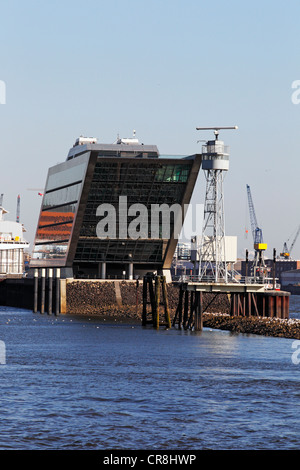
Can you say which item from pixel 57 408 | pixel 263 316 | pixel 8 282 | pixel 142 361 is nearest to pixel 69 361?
pixel 142 361

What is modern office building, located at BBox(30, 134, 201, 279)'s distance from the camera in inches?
4717

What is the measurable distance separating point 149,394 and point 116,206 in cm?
8043

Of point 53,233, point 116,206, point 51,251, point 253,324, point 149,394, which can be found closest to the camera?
point 149,394

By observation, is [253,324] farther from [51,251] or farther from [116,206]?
[51,251]

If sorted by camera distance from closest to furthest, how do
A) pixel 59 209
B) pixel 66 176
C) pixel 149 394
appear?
pixel 149 394 < pixel 66 176 < pixel 59 209

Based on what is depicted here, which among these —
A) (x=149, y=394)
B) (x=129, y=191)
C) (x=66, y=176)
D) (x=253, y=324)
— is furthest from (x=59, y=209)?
(x=149, y=394)

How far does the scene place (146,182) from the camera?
121 meters

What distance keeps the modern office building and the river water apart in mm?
46626

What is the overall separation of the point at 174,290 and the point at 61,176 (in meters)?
29.3

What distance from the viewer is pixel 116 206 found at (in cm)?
12488

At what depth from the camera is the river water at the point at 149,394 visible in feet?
116
